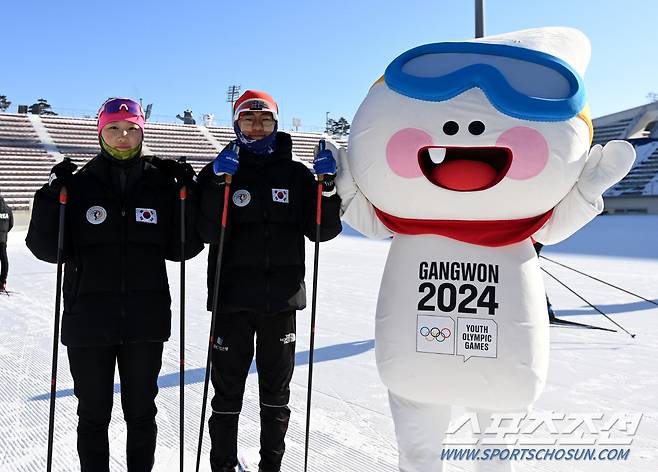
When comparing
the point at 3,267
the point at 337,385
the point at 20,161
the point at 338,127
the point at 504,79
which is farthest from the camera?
the point at 338,127

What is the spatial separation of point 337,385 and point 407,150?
189 cm

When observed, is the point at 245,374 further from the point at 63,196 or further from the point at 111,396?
the point at 63,196

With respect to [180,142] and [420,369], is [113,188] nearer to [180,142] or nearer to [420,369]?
[420,369]

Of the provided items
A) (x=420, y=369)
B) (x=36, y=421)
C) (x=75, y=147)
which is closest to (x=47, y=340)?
(x=36, y=421)

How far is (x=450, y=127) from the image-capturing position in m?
1.81

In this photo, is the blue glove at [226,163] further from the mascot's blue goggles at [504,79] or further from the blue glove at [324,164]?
the mascot's blue goggles at [504,79]

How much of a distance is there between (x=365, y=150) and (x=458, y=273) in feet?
1.78

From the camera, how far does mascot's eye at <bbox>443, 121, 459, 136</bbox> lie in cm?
181

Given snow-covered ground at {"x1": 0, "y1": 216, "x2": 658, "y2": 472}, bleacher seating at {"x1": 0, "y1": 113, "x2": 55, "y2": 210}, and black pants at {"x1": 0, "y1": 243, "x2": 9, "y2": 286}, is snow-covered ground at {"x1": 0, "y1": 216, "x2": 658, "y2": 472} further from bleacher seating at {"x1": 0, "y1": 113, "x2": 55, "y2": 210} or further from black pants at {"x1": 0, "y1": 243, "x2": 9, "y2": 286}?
bleacher seating at {"x1": 0, "y1": 113, "x2": 55, "y2": 210}

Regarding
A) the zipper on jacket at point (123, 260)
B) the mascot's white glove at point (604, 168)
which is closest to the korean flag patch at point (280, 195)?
the zipper on jacket at point (123, 260)

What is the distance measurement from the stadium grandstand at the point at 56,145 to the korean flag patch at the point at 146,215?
21792mm

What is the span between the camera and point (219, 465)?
2102 mm

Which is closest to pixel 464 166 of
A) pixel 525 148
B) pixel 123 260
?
pixel 525 148

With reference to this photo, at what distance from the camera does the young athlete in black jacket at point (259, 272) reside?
209 centimetres
